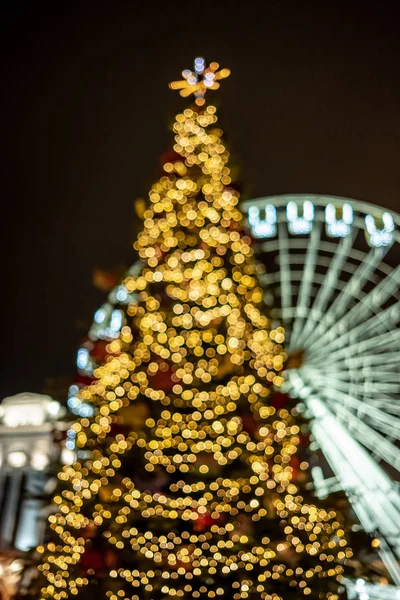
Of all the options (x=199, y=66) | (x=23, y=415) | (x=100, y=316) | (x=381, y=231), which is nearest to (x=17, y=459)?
(x=23, y=415)

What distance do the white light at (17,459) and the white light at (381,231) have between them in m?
11.9

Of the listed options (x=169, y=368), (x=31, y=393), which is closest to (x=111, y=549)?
(x=169, y=368)

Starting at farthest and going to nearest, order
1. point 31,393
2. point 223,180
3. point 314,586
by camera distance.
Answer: point 31,393, point 223,180, point 314,586

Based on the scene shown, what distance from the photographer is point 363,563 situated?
364cm

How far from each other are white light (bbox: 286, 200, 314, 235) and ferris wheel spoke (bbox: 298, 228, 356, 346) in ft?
1.68

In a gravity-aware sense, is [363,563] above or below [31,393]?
below

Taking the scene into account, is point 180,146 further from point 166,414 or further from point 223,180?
point 166,414

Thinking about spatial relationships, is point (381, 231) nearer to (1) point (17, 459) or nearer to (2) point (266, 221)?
(2) point (266, 221)

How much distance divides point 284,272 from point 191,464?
501cm

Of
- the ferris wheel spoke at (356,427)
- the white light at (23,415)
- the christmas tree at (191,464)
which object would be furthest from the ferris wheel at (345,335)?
the white light at (23,415)

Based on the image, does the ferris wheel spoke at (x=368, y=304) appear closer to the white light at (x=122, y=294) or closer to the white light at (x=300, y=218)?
the white light at (x=300, y=218)

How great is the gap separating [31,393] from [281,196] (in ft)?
37.7

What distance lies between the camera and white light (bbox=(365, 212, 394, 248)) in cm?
809

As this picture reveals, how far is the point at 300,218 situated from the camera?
858cm
